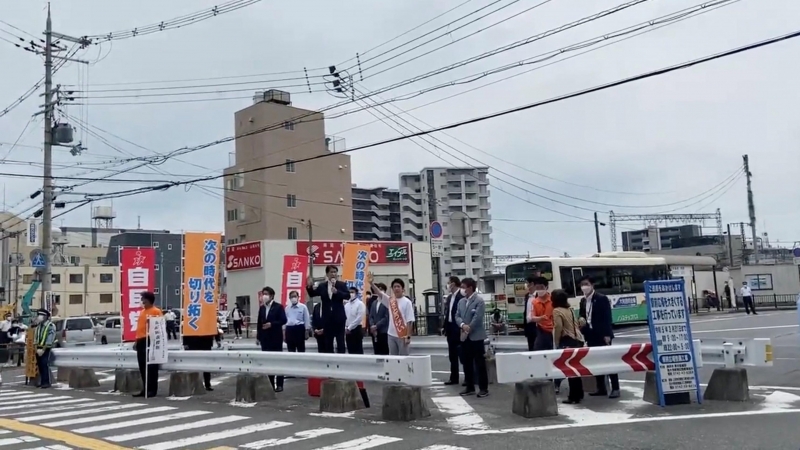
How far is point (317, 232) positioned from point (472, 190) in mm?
42737

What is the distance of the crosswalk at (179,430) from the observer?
321 inches

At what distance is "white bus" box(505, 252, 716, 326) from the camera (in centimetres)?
2977

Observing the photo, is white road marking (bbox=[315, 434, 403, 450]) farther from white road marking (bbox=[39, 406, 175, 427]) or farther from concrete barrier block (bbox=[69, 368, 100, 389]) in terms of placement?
concrete barrier block (bbox=[69, 368, 100, 389])

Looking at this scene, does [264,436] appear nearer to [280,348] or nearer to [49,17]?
[280,348]

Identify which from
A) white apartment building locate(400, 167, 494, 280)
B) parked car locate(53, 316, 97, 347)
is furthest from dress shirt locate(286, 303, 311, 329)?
white apartment building locate(400, 167, 494, 280)

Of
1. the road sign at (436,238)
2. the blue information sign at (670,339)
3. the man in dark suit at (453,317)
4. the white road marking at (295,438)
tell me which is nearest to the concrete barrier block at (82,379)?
the man in dark suit at (453,317)

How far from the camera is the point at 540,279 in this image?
1127 cm

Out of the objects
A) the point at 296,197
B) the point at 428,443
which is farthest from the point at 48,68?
the point at 296,197

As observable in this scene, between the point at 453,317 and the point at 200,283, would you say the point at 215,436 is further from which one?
the point at 200,283

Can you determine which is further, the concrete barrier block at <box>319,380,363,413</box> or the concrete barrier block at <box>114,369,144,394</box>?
the concrete barrier block at <box>114,369,144,394</box>

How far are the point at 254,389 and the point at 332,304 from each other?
6.78ft

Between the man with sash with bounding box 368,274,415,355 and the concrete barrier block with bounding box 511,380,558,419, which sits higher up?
the man with sash with bounding box 368,274,415,355

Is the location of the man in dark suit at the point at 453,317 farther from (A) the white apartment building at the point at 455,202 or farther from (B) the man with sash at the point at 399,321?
(A) the white apartment building at the point at 455,202

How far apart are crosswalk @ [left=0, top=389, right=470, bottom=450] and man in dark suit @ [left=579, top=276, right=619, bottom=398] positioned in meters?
3.94
